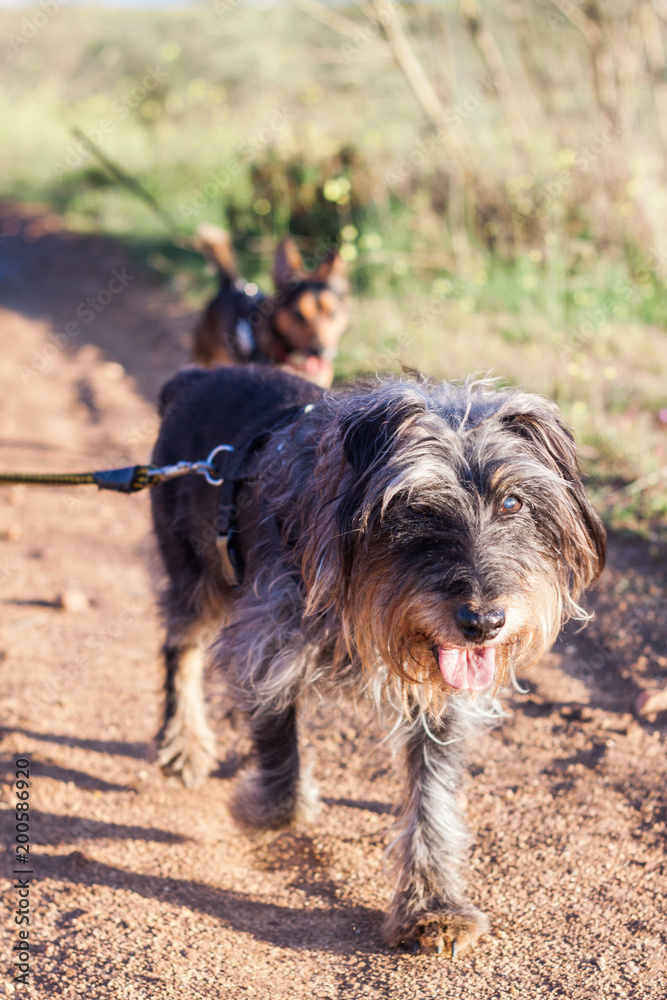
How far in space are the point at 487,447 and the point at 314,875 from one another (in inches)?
72.4

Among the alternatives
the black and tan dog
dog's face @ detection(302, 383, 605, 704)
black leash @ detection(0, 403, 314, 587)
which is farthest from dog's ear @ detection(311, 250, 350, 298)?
dog's face @ detection(302, 383, 605, 704)

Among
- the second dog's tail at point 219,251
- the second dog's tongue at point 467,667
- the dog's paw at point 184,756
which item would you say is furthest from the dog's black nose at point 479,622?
the second dog's tail at point 219,251

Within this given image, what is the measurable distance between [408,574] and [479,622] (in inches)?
9.4

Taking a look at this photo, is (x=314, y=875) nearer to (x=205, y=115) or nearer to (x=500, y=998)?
(x=500, y=998)

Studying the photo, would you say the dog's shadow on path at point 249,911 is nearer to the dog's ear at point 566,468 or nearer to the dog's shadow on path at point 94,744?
the dog's shadow on path at point 94,744

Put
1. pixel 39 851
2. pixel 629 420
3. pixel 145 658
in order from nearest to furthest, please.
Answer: pixel 39 851 < pixel 145 658 < pixel 629 420

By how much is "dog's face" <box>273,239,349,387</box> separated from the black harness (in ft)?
11.5

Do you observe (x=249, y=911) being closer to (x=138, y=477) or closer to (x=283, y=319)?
(x=138, y=477)

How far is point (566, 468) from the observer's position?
2596 mm

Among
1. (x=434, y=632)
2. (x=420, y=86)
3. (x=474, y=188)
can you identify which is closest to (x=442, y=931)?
(x=434, y=632)

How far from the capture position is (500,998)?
2.61 metres

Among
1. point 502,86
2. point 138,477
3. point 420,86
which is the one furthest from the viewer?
point 502,86

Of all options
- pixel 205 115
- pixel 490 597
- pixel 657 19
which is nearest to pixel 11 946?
pixel 490 597

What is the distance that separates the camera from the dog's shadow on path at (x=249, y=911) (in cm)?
294
